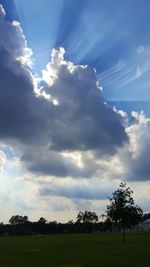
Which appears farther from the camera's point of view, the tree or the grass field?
the tree

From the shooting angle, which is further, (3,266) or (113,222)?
(113,222)

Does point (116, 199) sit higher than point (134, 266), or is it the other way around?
point (116, 199)

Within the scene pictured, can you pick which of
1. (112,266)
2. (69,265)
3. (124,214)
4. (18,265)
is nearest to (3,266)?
(18,265)

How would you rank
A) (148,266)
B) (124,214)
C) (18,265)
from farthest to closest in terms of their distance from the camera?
(124,214)
(18,265)
(148,266)

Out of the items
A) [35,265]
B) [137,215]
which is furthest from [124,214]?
[35,265]

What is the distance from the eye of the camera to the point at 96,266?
3591cm

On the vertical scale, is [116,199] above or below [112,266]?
above

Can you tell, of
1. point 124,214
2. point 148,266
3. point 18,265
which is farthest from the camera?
point 124,214

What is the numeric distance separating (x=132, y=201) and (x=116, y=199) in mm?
2799

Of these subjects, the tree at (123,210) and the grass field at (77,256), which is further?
the tree at (123,210)

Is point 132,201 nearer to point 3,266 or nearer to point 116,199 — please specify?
point 116,199

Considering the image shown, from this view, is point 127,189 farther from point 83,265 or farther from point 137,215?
point 83,265

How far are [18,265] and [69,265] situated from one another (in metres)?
3.90

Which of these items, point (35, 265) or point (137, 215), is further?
point (137, 215)
